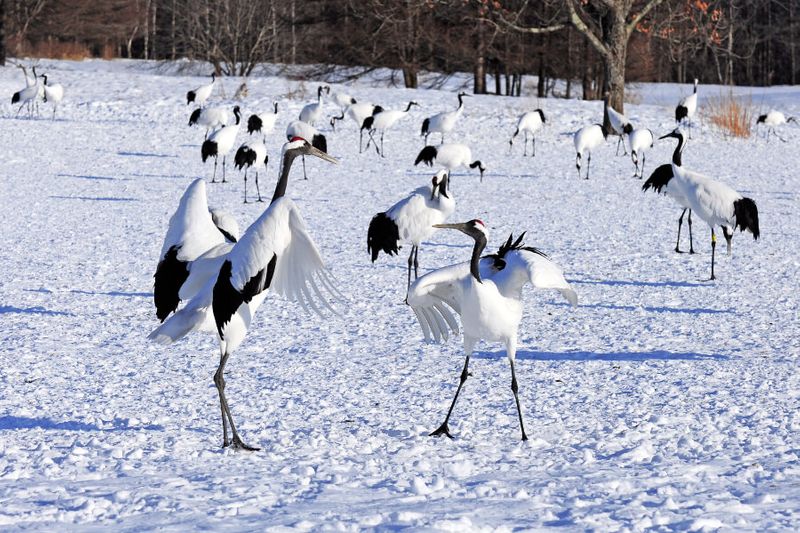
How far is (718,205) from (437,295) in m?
5.28

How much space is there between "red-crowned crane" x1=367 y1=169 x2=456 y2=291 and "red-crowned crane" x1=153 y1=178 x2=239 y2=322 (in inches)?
151

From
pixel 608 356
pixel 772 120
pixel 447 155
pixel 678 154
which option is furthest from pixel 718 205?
pixel 772 120

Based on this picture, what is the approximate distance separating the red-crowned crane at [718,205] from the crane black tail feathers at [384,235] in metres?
2.79

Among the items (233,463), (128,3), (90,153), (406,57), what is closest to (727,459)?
(233,463)

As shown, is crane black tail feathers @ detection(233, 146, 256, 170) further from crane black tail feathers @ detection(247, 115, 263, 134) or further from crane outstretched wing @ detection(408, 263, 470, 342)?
crane outstretched wing @ detection(408, 263, 470, 342)

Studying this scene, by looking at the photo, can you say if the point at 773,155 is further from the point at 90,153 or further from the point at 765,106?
the point at 90,153

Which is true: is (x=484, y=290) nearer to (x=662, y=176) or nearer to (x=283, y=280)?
(x=283, y=280)

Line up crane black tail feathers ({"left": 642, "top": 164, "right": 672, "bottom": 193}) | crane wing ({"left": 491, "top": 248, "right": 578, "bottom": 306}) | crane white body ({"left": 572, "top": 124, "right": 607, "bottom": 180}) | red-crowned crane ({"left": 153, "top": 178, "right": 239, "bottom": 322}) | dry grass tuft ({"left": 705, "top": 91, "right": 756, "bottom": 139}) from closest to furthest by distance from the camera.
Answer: crane wing ({"left": 491, "top": 248, "right": 578, "bottom": 306}) < red-crowned crane ({"left": 153, "top": 178, "right": 239, "bottom": 322}) < crane black tail feathers ({"left": 642, "top": 164, "right": 672, "bottom": 193}) < crane white body ({"left": 572, "top": 124, "right": 607, "bottom": 180}) < dry grass tuft ({"left": 705, "top": 91, "right": 756, "bottom": 139})

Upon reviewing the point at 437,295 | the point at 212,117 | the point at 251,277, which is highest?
the point at 212,117

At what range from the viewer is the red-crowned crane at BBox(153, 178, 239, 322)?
18.1ft

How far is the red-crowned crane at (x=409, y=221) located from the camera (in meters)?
9.59

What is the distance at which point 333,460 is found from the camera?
15.9 feet

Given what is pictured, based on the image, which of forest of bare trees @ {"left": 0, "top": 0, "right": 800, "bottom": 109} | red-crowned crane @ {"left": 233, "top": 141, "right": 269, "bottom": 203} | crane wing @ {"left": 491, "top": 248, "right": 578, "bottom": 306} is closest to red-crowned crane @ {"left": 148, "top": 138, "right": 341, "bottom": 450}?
crane wing @ {"left": 491, "top": 248, "right": 578, "bottom": 306}

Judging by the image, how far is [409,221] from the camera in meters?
9.61
